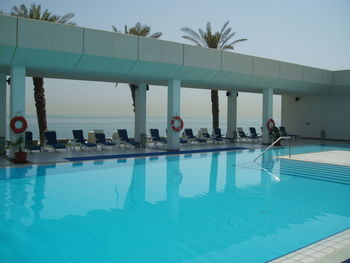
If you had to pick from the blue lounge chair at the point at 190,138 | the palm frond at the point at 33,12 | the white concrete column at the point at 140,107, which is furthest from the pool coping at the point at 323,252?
the palm frond at the point at 33,12

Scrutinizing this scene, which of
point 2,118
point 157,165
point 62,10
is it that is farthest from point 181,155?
point 62,10

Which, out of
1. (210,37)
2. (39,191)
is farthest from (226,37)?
(39,191)

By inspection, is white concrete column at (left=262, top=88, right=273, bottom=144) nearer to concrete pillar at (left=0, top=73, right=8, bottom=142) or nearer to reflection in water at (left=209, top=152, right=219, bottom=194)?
reflection in water at (left=209, top=152, right=219, bottom=194)

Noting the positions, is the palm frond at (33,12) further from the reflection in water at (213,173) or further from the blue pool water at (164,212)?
the reflection in water at (213,173)

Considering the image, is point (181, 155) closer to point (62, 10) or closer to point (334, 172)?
point (334, 172)

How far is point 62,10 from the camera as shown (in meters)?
18.4

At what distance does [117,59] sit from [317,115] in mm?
18121

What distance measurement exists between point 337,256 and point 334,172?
8042 mm

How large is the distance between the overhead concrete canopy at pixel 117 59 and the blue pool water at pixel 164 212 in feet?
12.5

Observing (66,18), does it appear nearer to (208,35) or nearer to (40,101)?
(40,101)

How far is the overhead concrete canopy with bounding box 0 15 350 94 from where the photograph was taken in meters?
11.6

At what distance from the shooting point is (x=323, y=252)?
15.1 feet

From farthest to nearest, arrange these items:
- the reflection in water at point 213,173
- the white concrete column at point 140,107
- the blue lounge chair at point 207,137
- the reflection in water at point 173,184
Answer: the blue lounge chair at point 207,137 < the white concrete column at point 140,107 < the reflection in water at point 213,173 < the reflection in water at point 173,184

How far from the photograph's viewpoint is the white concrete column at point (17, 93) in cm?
1227
